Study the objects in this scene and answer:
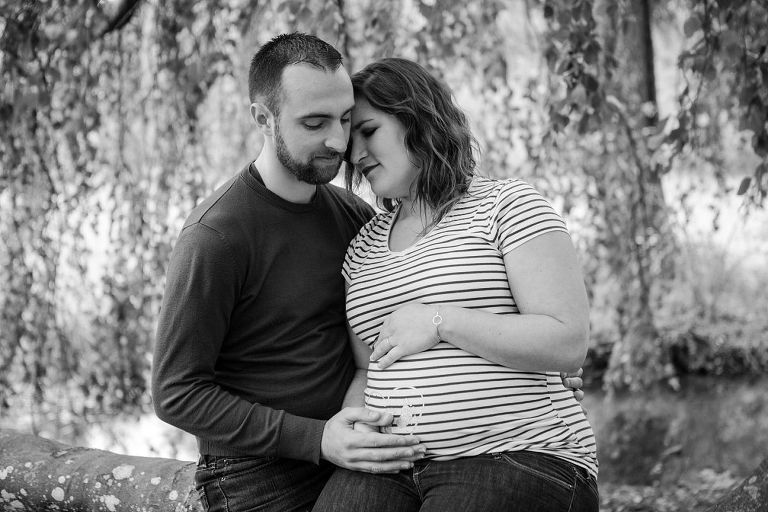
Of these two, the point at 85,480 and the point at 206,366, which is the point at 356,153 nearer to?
the point at 206,366

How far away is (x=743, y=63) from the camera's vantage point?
102 inches

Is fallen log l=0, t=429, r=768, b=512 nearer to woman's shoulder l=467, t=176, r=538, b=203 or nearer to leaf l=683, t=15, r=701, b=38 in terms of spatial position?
woman's shoulder l=467, t=176, r=538, b=203

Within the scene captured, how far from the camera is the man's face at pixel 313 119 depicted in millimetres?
1918

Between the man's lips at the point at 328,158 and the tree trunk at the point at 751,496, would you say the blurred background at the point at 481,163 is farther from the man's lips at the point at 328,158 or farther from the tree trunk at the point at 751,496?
the tree trunk at the point at 751,496

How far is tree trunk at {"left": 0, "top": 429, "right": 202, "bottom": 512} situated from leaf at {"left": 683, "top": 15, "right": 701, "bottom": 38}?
190 centimetres

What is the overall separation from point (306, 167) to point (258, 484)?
716mm

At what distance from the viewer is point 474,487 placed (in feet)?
5.37

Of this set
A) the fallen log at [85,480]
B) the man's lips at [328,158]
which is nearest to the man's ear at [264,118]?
the man's lips at [328,158]

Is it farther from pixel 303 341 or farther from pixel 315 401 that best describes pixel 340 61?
pixel 315 401

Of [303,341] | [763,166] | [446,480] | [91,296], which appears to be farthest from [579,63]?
[91,296]

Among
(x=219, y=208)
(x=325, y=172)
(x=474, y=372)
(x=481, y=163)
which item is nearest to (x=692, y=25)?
(x=481, y=163)

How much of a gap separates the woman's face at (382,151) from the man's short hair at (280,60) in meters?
0.13

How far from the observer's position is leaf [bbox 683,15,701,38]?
8.43 ft

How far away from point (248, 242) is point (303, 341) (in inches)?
10.3
